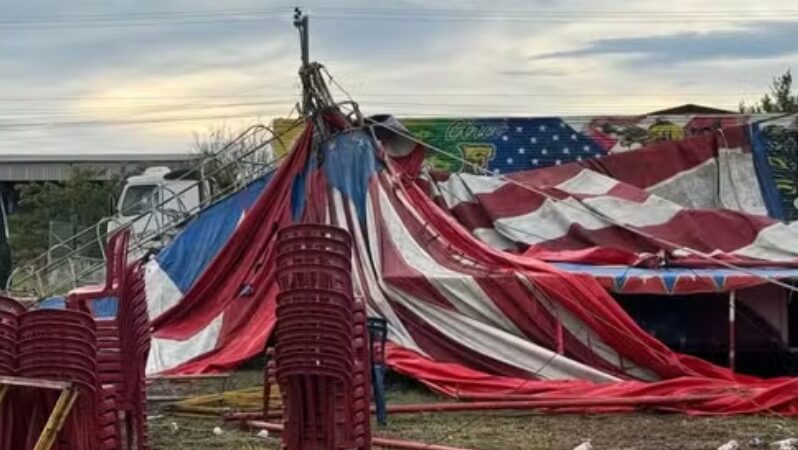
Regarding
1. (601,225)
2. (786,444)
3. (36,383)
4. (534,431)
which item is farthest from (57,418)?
(601,225)

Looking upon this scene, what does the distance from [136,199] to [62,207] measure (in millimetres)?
14048

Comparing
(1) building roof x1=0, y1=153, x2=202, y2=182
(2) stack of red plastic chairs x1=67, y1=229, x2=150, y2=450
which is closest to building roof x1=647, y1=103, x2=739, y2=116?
(2) stack of red plastic chairs x1=67, y1=229, x2=150, y2=450

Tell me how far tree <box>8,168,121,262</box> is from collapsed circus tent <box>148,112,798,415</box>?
75.6ft

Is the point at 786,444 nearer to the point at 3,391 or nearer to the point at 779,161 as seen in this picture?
the point at 3,391

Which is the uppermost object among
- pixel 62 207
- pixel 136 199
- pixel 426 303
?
pixel 62 207

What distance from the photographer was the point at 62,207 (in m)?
39.8

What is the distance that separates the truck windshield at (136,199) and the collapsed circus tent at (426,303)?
34.3 feet

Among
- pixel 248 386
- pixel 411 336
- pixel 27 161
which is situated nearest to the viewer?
pixel 248 386

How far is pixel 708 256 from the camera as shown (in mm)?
13844

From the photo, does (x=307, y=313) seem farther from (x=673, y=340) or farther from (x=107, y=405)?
(x=673, y=340)

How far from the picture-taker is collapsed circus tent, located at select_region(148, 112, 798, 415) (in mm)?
12602

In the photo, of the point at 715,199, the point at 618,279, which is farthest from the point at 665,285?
the point at 715,199

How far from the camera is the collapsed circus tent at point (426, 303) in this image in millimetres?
12602

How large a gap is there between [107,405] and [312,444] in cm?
109
